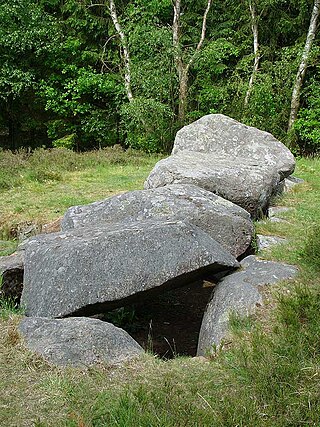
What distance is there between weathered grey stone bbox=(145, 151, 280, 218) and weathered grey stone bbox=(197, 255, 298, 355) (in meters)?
2.11

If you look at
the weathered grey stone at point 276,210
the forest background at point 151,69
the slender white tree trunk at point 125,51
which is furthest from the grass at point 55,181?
the slender white tree trunk at point 125,51

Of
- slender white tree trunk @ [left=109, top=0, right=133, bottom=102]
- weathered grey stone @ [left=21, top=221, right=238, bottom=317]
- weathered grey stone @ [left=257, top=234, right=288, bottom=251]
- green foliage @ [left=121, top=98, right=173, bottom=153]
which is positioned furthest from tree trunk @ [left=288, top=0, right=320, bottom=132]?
weathered grey stone @ [left=21, top=221, right=238, bottom=317]

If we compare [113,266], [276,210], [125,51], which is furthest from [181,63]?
[113,266]

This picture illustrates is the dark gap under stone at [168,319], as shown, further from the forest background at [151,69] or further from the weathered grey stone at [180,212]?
the forest background at [151,69]

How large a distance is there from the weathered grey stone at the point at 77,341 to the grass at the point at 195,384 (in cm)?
10

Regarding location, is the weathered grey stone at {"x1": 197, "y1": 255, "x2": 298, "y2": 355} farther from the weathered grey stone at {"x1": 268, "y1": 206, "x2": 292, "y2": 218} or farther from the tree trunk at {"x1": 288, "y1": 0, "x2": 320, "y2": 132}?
the tree trunk at {"x1": 288, "y1": 0, "x2": 320, "y2": 132}

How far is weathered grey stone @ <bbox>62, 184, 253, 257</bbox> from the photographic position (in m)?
6.34

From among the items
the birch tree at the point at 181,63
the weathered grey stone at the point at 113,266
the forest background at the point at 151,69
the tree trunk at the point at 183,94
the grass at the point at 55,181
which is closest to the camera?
the weathered grey stone at the point at 113,266

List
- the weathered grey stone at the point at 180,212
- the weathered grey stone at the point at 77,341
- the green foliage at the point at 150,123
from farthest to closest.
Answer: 1. the green foliage at the point at 150,123
2. the weathered grey stone at the point at 180,212
3. the weathered grey stone at the point at 77,341

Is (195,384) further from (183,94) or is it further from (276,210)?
(183,94)

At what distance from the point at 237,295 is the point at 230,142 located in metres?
5.80

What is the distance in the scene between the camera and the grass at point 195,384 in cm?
311

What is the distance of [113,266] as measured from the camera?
506cm

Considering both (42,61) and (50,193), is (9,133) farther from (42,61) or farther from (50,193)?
(50,193)
